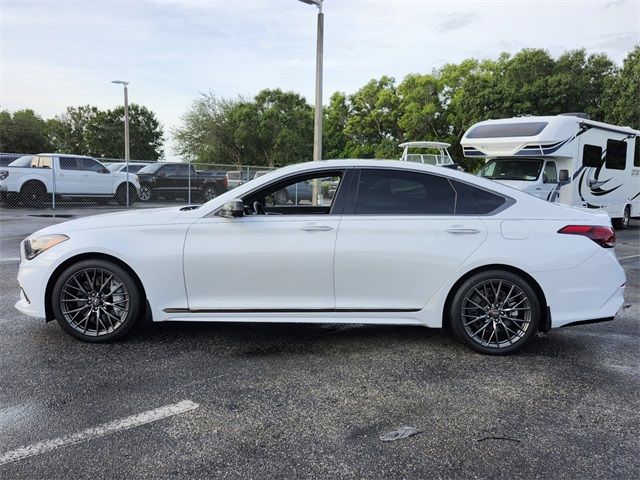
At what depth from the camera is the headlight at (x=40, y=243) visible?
4.23 metres

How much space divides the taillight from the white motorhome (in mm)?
8225

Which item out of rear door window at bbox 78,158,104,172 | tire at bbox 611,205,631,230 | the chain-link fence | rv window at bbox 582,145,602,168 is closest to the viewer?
rv window at bbox 582,145,602,168

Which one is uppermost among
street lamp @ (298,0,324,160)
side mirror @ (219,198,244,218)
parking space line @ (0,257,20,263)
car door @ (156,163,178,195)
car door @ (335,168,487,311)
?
street lamp @ (298,0,324,160)

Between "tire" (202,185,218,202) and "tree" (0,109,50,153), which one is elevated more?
"tree" (0,109,50,153)

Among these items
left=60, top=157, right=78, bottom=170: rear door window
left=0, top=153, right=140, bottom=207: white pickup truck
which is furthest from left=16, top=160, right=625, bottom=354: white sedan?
left=60, top=157, right=78, bottom=170: rear door window

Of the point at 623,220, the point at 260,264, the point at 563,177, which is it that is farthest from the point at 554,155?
the point at 260,264

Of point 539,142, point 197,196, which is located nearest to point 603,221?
point 539,142

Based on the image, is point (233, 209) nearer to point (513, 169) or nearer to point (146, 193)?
point (513, 169)

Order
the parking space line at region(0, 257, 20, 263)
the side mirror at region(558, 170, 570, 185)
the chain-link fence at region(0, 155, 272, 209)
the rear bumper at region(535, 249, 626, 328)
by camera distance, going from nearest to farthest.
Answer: the rear bumper at region(535, 249, 626, 328), the parking space line at region(0, 257, 20, 263), the side mirror at region(558, 170, 570, 185), the chain-link fence at region(0, 155, 272, 209)

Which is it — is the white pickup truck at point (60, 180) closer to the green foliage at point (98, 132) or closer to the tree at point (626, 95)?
the tree at point (626, 95)

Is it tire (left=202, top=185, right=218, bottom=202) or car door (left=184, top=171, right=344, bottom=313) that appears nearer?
car door (left=184, top=171, right=344, bottom=313)

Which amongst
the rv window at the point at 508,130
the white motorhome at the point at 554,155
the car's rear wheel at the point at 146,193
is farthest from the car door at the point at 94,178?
the rv window at the point at 508,130

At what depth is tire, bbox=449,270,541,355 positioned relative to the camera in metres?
4.10

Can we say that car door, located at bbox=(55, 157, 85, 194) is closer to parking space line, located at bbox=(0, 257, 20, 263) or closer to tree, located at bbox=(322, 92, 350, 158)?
parking space line, located at bbox=(0, 257, 20, 263)
